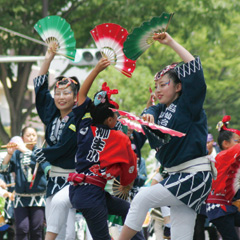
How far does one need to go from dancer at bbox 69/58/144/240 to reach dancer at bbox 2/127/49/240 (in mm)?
2465

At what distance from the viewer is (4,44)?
1196 cm

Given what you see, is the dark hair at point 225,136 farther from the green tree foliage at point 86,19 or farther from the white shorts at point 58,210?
the green tree foliage at point 86,19

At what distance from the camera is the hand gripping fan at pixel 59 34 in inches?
207

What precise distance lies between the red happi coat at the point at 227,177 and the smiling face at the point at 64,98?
5.87ft

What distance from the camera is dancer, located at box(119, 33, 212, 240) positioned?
4.12 metres

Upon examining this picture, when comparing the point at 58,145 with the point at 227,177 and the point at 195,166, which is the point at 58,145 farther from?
the point at 227,177

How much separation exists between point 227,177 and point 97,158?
1893 mm

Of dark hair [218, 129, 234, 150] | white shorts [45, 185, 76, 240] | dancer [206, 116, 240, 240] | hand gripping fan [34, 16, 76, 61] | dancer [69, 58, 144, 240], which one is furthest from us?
dark hair [218, 129, 234, 150]

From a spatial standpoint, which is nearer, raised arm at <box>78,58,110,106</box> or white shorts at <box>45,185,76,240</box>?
raised arm at <box>78,58,110,106</box>

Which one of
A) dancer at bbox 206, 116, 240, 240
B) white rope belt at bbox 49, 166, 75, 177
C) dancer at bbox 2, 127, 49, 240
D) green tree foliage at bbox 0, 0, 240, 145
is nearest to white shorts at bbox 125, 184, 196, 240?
white rope belt at bbox 49, 166, 75, 177

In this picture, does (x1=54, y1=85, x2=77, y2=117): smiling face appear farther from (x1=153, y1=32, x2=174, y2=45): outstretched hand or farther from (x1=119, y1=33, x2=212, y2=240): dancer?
(x1=153, y1=32, x2=174, y2=45): outstretched hand

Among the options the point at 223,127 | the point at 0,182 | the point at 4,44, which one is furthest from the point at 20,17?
the point at 223,127

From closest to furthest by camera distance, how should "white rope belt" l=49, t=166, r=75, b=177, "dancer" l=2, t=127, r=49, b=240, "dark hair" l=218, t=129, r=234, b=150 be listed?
"white rope belt" l=49, t=166, r=75, b=177 → "dark hair" l=218, t=129, r=234, b=150 → "dancer" l=2, t=127, r=49, b=240

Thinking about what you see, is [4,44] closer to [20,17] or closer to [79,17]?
[20,17]
